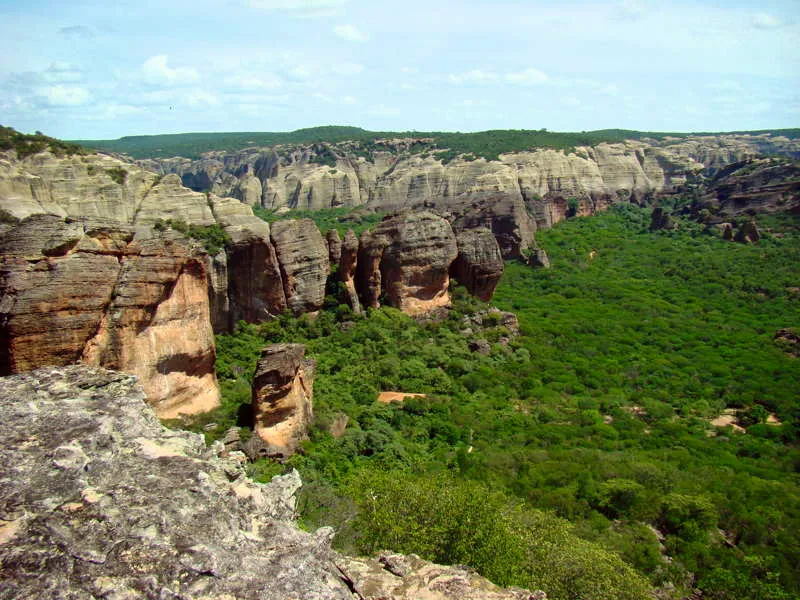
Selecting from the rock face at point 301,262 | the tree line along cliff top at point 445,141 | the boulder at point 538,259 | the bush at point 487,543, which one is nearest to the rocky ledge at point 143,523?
the bush at point 487,543

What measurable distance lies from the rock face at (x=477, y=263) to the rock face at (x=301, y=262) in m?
9.41

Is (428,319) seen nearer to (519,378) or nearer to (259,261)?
(519,378)

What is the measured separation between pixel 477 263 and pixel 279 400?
1994 centimetres

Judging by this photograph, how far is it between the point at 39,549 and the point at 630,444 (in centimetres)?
2258

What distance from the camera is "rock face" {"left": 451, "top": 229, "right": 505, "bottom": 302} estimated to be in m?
37.3

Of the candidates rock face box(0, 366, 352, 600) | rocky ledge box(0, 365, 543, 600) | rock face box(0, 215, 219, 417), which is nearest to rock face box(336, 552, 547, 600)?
rocky ledge box(0, 365, 543, 600)

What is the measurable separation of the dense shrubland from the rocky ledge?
5.07m

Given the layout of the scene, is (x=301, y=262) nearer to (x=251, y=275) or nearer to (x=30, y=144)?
(x=251, y=275)

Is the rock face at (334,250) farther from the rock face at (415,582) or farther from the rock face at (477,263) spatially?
the rock face at (415,582)

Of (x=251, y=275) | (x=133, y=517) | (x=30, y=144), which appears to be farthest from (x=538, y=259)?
(x=133, y=517)

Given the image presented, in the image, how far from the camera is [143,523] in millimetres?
6859

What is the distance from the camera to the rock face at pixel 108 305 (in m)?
15.2

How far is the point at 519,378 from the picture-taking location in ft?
98.7

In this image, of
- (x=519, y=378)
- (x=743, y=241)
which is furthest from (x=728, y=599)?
(x=743, y=241)
